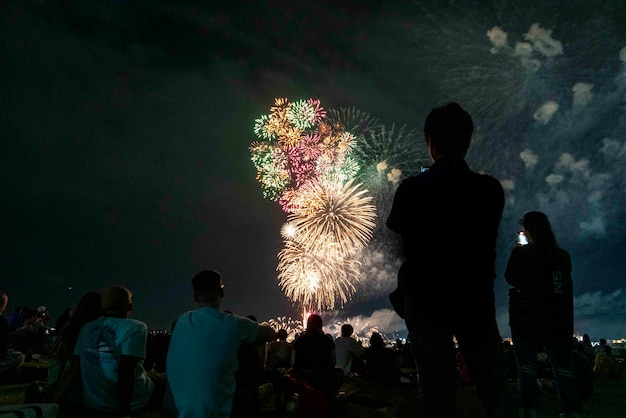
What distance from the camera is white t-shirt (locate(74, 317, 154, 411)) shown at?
4.65 meters

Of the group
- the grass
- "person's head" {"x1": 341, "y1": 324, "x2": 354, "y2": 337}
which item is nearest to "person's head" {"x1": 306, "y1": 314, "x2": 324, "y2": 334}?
the grass

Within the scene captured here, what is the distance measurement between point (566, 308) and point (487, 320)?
263 cm

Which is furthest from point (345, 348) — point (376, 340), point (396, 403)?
point (396, 403)

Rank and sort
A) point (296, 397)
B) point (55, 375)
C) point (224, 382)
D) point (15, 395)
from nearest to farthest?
1. point (224, 382)
2. point (55, 375)
3. point (296, 397)
4. point (15, 395)

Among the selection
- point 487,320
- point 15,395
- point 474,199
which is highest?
point 474,199

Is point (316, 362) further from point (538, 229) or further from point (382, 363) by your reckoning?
point (382, 363)

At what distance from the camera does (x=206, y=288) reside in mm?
4117

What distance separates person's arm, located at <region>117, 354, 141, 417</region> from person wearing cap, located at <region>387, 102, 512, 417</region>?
3.39m

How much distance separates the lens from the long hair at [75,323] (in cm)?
490

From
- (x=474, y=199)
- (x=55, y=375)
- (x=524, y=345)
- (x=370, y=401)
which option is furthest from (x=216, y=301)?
(x=370, y=401)

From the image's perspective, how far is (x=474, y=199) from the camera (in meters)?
2.28

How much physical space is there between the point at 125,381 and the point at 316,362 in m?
3.05

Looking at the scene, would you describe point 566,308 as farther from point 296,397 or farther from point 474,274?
point 296,397

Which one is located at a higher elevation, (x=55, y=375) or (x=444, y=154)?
(x=444, y=154)
